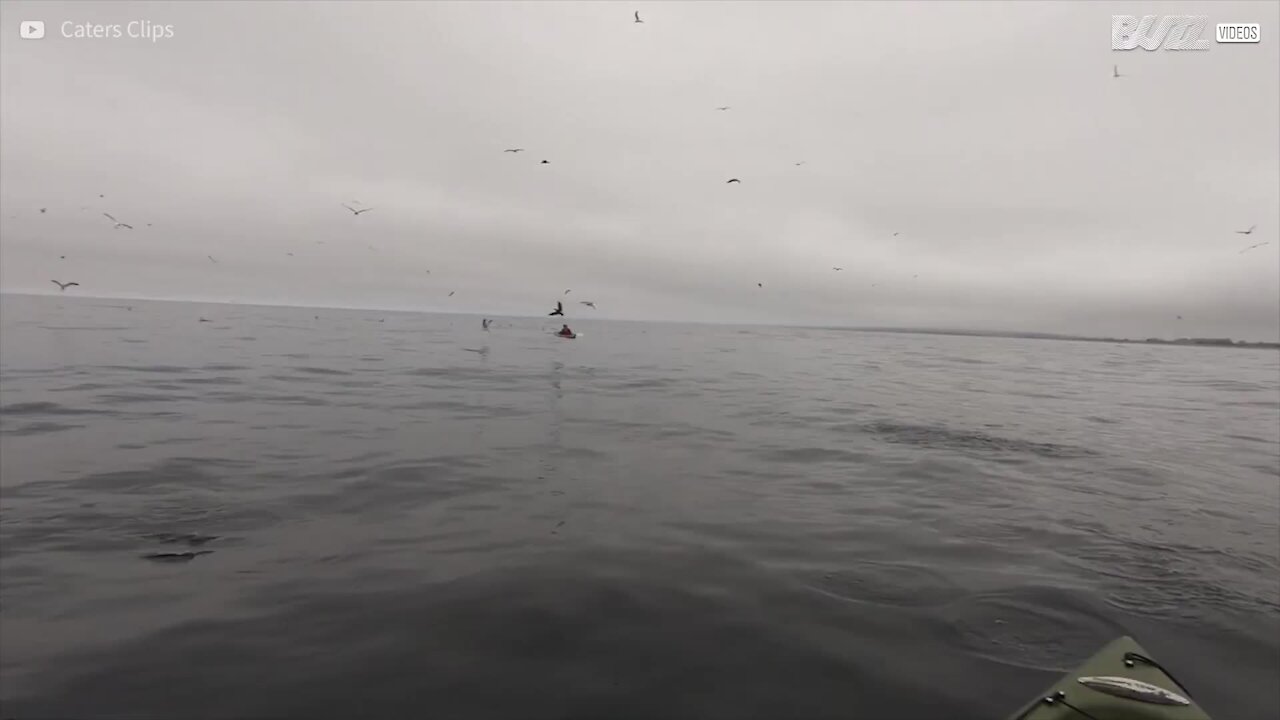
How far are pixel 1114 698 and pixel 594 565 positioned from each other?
16.7 ft

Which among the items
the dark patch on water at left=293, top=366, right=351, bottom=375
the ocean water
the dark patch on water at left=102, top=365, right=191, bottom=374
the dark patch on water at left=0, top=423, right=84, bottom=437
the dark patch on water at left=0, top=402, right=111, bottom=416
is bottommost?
the ocean water

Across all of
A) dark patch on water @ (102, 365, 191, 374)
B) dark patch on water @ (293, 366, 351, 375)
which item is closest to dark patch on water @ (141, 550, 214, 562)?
dark patch on water @ (293, 366, 351, 375)

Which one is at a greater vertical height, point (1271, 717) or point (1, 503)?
point (1, 503)

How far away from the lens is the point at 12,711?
421cm

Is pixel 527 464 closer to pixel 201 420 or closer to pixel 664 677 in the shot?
pixel 664 677

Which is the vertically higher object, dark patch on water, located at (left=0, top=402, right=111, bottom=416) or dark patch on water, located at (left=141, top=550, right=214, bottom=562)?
dark patch on water, located at (left=0, top=402, right=111, bottom=416)

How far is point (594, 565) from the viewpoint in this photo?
7078 millimetres

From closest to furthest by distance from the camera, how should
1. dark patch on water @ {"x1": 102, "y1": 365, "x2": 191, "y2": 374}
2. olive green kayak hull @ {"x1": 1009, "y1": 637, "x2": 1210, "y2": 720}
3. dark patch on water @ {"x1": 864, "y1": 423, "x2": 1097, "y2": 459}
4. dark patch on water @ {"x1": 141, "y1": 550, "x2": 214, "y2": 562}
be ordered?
olive green kayak hull @ {"x1": 1009, "y1": 637, "x2": 1210, "y2": 720}, dark patch on water @ {"x1": 141, "y1": 550, "x2": 214, "y2": 562}, dark patch on water @ {"x1": 864, "y1": 423, "x2": 1097, "y2": 459}, dark patch on water @ {"x1": 102, "y1": 365, "x2": 191, "y2": 374}

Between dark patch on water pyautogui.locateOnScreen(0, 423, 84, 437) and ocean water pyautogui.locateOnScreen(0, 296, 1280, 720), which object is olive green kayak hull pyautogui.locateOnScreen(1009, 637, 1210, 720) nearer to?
ocean water pyautogui.locateOnScreen(0, 296, 1280, 720)

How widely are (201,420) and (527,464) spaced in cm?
925

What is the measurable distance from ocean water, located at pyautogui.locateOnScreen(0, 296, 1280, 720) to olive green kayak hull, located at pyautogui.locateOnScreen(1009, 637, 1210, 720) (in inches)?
17.9

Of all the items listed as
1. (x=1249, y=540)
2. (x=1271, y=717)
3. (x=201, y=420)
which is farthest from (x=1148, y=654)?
(x=201, y=420)

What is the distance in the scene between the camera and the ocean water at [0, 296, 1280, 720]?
4820 millimetres

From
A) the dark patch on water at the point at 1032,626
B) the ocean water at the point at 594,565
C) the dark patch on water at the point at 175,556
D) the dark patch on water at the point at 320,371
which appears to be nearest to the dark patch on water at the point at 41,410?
the ocean water at the point at 594,565
